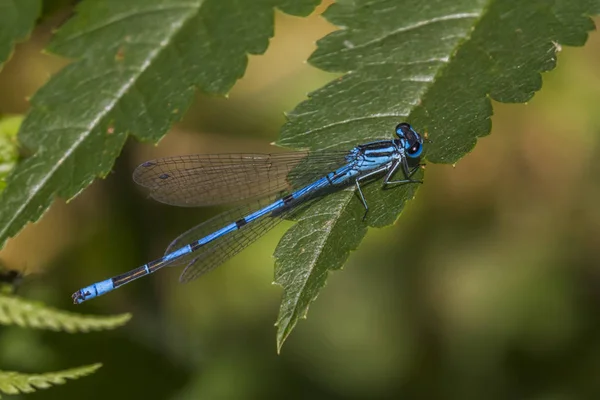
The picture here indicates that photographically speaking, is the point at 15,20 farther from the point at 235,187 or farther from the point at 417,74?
the point at 417,74

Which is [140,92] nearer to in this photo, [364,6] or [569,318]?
[364,6]

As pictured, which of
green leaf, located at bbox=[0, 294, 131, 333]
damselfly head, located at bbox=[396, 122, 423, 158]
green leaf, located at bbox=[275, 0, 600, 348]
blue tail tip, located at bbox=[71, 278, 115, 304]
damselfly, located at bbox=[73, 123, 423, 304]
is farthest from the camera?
blue tail tip, located at bbox=[71, 278, 115, 304]

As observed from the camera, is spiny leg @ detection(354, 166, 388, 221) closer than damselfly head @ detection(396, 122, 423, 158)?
Yes

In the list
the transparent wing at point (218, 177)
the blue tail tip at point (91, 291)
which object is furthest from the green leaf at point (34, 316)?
the transparent wing at point (218, 177)

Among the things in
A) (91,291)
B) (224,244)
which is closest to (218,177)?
(224,244)

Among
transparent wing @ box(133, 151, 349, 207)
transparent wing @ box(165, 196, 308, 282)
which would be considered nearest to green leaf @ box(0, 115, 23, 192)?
transparent wing @ box(133, 151, 349, 207)

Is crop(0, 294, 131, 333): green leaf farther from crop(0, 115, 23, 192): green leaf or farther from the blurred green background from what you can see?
the blurred green background

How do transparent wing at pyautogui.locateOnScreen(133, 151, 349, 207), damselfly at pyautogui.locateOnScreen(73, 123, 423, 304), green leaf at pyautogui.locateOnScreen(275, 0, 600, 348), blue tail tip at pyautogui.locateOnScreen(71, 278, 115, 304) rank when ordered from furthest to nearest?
transparent wing at pyautogui.locateOnScreen(133, 151, 349, 207) → blue tail tip at pyautogui.locateOnScreen(71, 278, 115, 304) → damselfly at pyautogui.locateOnScreen(73, 123, 423, 304) → green leaf at pyautogui.locateOnScreen(275, 0, 600, 348)
